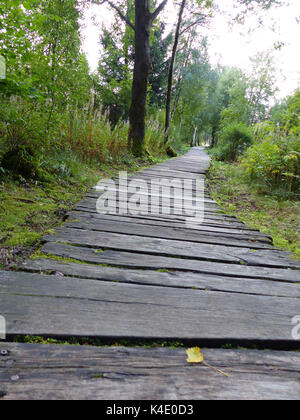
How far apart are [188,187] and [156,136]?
5.82 m

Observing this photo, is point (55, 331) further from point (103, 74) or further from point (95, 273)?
point (103, 74)

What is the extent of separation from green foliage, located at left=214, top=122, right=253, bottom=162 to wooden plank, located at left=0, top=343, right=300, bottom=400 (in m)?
11.4

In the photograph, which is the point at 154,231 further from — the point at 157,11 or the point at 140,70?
the point at 157,11

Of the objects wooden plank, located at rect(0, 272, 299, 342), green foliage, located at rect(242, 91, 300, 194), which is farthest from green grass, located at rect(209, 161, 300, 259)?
wooden plank, located at rect(0, 272, 299, 342)

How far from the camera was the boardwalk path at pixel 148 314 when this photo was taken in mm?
756

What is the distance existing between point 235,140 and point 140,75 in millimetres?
6233

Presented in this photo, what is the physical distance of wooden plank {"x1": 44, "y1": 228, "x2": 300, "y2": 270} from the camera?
1.81 meters

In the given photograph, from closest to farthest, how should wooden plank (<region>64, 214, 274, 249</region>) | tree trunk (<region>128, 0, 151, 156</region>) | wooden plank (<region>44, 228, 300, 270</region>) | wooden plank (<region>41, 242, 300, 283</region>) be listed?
1. wooden plank (<region>41, 242, 300, 283</region>)
2. wooden plank (<region>44, 228, 300, 270</region>)
3. wooden plank (<region>64, 214, 274, 249</region>)
4. tree trunk (<region>128, 0, 151, 156</region>)

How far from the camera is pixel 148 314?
1091mm

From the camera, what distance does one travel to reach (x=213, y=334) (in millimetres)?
1004

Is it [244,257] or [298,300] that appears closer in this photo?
[298,300]

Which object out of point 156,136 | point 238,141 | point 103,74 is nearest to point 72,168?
point 156,136
